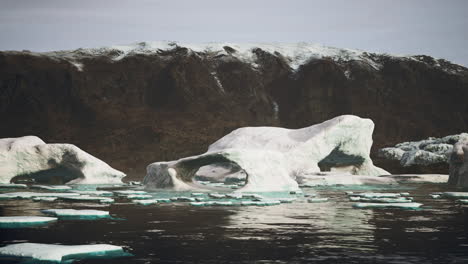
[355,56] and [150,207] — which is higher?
[355,56]

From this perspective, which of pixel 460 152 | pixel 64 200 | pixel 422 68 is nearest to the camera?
pixel 64 200

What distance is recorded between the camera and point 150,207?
22.5m

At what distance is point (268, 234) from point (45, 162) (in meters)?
28.8

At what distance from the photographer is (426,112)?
5162 inches

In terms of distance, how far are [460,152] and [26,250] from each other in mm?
32780

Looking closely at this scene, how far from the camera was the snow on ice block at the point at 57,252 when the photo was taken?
10.2 m

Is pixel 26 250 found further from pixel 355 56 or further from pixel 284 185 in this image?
pixel 355 56

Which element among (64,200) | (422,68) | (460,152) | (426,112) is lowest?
(64,200)

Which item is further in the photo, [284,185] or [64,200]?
[284,185]

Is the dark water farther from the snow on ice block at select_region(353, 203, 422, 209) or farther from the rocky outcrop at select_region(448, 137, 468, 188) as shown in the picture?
the rocky outcrop at select_region(448, 137, 468, 188)

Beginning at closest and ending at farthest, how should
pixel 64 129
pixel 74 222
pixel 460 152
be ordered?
pixel 74 222 → pixel 460 152 → pixel 64 129

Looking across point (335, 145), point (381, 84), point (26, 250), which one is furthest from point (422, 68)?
point (26, 250)

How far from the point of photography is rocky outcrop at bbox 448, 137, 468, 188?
3778 cm

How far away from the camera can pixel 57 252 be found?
10.4 m
